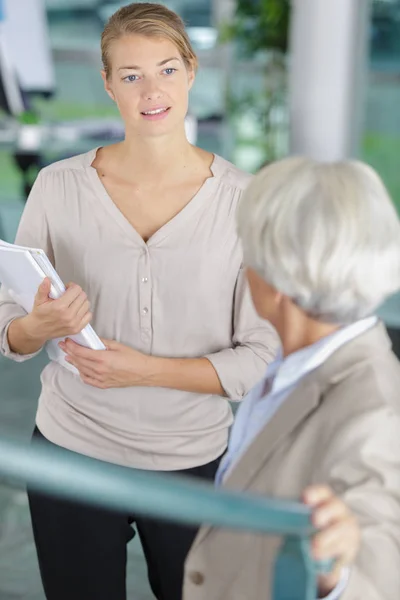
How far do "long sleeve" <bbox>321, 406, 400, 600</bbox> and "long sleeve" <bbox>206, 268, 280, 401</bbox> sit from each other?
653 mm

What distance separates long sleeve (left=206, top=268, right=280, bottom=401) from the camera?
1.65 m

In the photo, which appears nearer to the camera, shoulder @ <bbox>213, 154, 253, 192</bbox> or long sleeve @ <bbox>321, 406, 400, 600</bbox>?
long sleeve @ <bbox>321, 406, 400, 600</bbox>

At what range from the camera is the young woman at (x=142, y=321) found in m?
1.62

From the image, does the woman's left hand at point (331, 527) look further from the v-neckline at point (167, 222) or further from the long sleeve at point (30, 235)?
the long sleeve at point (30, 235)

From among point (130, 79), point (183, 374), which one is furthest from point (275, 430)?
point (130, 79)

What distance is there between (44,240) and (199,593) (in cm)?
80

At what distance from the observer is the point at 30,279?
1.56 m

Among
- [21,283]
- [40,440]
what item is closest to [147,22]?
[21,283]

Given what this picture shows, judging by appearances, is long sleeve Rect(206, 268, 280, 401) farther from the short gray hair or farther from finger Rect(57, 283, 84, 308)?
the short gray hair

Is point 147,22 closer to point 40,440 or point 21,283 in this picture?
point 21,283

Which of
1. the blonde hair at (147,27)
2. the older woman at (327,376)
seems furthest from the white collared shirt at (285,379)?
the blonde hair at (147,27)

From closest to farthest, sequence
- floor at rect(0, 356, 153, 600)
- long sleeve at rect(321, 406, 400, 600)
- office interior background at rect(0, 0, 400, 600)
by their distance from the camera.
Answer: long sleeve at rect(321, 406, 400, 600), floor at rect(0, 356, 153, 600), office interior background at rect(0, 0, 400, 600)

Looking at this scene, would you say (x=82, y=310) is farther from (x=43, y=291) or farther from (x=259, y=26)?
(x=259, y=26)

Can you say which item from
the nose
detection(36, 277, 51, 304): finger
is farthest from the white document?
the nose
